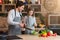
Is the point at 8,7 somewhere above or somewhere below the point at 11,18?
above

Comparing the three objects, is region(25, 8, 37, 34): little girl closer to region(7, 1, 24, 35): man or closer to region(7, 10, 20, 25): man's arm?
region(7, 1, 24, 35): man

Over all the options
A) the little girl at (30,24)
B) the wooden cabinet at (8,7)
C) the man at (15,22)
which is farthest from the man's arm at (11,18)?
the wooden cabinet at (8,7)

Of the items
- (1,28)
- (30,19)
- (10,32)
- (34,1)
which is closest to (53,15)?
(34,1)

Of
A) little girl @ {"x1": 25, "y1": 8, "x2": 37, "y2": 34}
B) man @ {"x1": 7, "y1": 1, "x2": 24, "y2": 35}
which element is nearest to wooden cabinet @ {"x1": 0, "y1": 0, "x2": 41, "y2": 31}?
little girl @ {"x1": 25, "y1": 8, "x2": 37, "y2": 34}

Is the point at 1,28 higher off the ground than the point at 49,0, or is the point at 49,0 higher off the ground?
the point at 49,0

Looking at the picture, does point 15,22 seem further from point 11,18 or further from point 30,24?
point 30,24

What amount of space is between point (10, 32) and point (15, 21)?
0.85 ft

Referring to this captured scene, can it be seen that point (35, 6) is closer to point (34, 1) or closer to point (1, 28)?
point (34, 1)

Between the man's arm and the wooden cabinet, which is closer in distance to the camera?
the man's arm

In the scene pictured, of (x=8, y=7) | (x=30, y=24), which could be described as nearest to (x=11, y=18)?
(x=30, y=24)

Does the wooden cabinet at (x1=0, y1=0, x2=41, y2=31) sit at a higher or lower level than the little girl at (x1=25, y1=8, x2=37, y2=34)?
higher

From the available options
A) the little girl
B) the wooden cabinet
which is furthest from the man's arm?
the wooden cabinet

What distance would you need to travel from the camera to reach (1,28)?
23.4 ft

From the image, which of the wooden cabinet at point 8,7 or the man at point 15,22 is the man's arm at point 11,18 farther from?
the wooden cabinet at point 8,7
